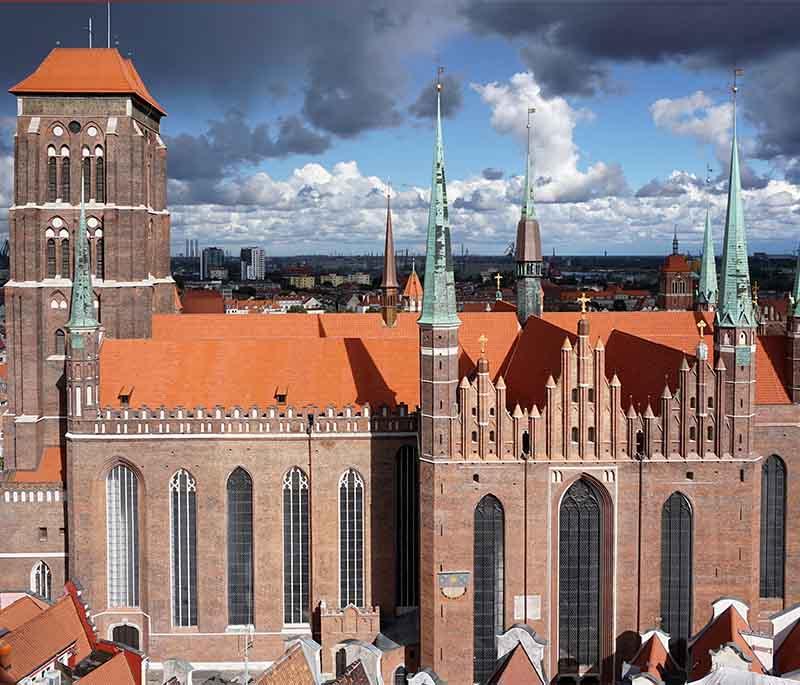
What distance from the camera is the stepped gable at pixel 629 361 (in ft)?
150

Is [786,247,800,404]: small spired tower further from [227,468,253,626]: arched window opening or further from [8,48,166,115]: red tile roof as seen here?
[8,48,166,115]: red tile roof

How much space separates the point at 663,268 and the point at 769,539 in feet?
251

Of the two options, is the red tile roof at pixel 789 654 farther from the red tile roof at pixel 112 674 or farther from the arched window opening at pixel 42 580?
the arched window opening at pixel 42 580

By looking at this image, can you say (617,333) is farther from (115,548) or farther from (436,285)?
(115,548)

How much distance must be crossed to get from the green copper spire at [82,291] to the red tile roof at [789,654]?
1381 inches

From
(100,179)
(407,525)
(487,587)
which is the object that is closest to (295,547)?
(407,525)

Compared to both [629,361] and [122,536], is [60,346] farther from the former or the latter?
[629,361]

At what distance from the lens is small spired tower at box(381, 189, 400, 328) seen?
6862 cm

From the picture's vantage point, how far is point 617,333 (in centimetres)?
5428

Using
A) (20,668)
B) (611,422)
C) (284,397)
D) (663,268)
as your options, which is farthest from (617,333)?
(663,268)

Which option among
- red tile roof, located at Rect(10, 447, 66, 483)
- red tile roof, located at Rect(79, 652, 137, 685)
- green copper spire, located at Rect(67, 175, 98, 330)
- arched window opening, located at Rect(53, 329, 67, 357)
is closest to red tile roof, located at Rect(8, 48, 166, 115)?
green copper spire, located at Rect(67, 175, 98, 330)

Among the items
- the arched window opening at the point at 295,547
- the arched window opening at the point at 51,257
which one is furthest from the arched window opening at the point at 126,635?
the arched window opening at the point at 51,257

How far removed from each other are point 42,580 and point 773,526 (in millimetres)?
37749

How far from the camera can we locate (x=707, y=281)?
74.0 metres
